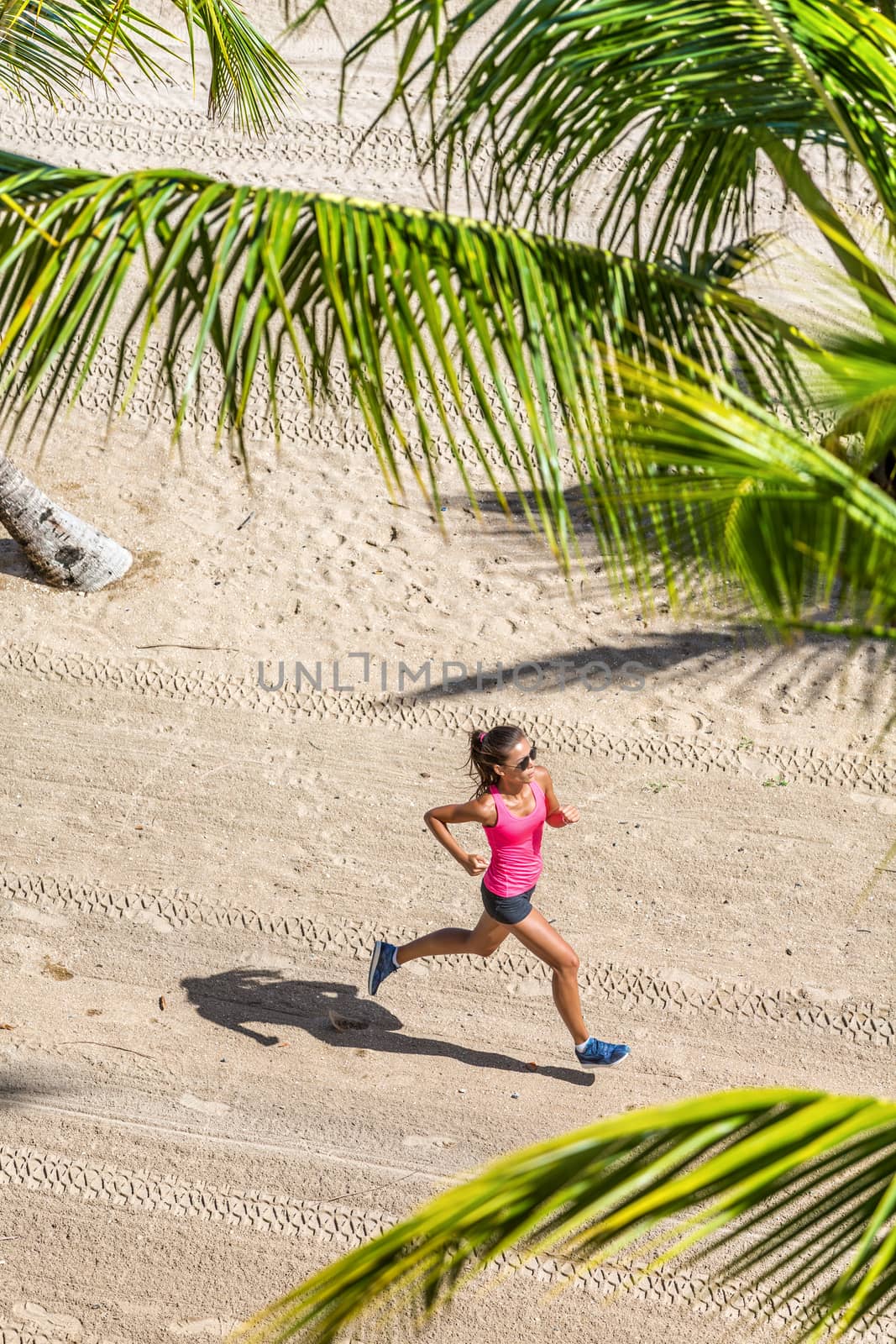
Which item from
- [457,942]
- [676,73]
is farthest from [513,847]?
[676,73]

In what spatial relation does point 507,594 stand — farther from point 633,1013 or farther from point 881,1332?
point 881,1332

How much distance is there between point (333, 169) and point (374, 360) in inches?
276

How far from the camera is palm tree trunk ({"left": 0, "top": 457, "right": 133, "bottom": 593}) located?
6.30 metres

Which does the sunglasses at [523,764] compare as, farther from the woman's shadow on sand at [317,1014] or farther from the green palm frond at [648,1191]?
the green palm frond at [648,1191]

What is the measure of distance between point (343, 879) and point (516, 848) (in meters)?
1.15

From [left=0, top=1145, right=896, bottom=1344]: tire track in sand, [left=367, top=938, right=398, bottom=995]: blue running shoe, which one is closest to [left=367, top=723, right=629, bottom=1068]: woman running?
[left=367, top=938, right=398, bottom=995]: blue running shoe

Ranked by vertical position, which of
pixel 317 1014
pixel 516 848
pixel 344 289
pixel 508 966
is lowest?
pixel 317 1014

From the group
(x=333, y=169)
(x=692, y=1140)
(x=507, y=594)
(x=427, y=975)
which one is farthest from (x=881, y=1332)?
(x=333, y=169)

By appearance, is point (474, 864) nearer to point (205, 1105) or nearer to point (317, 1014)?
point (317, 1014)

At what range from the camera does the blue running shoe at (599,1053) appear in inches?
178

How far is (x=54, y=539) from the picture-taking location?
20.8 ft

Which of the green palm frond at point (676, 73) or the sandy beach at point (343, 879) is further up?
the green palm frond at point (676, 73)

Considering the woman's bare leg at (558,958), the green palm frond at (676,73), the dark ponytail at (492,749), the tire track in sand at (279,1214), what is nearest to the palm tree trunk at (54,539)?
the dark ponytail at (492,749)

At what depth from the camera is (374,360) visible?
2363 mm
